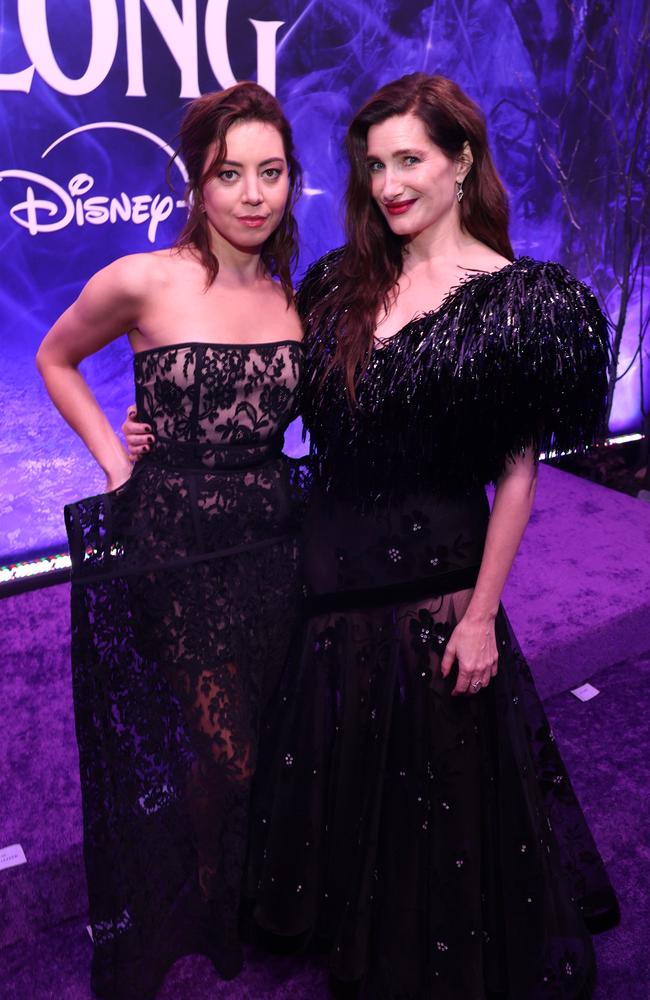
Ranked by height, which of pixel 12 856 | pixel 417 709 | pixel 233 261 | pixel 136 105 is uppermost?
pixel 136 105

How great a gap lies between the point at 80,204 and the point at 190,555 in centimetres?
187

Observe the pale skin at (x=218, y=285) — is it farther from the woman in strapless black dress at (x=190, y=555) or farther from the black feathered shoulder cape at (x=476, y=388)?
the black feathered shoulder cape at (x=476, y=388)

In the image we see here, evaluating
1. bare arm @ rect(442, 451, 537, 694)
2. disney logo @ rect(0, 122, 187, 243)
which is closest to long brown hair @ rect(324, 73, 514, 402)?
bare arm @ rect(442, 451, 537, 694)

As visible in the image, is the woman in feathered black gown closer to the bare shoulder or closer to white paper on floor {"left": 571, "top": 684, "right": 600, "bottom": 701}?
the bare shoulder

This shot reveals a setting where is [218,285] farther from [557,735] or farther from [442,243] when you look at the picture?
[557,735]

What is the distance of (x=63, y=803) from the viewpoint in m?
2.17

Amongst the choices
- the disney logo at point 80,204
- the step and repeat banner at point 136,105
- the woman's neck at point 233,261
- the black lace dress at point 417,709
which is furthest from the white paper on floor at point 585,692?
the disney logo at point 80,204

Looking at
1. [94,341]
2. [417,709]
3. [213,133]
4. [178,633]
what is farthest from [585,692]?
[213,133]

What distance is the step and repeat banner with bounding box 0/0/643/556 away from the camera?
2.96 metres

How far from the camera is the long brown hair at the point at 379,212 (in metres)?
1.60

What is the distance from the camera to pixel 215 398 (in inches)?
67.2

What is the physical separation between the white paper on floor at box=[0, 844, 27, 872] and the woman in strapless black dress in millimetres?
303

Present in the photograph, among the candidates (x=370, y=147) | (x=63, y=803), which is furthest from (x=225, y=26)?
(x=63, y=803)

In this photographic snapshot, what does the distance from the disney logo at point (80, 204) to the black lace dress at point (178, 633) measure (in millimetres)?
1577
